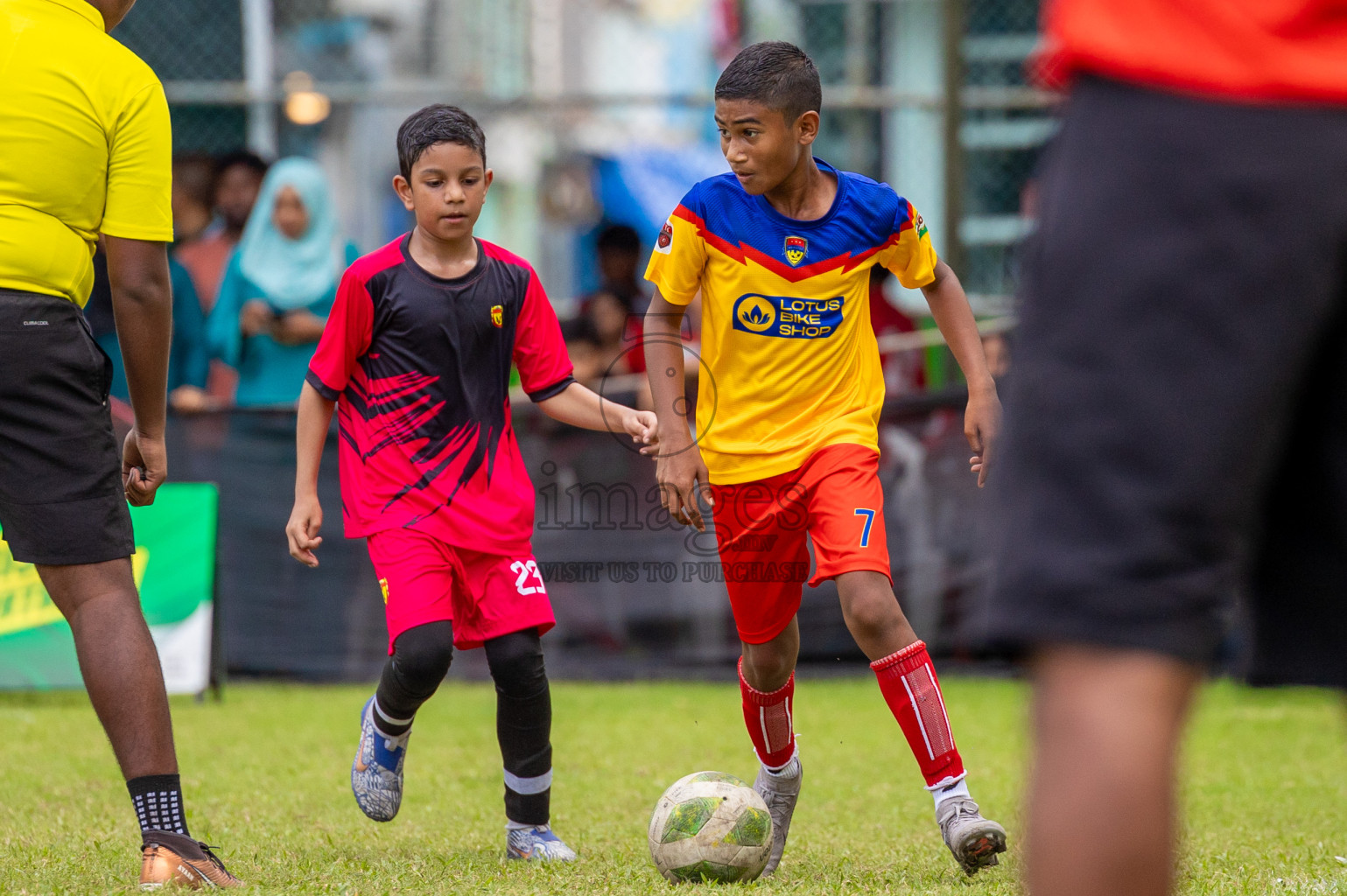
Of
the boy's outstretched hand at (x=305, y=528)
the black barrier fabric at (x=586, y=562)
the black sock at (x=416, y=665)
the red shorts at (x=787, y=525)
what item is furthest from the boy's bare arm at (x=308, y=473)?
the black barrier fabric at (x=586, y=562)

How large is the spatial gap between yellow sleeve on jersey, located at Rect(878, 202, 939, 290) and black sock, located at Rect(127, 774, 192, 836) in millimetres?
2463

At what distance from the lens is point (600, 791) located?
18.2 feet

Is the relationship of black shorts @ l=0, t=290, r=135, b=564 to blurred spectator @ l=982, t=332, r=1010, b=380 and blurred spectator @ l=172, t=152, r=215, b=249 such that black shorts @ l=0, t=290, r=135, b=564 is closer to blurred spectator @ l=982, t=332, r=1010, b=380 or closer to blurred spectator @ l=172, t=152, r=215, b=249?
blurred spectator @ l=982, t=332, r=1010, b=380

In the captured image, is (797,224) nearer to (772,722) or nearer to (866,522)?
(866,522)

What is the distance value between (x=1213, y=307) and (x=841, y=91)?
30.9 ft

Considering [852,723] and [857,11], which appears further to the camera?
→ [857,11]

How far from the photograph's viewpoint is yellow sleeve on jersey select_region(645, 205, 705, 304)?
449cm

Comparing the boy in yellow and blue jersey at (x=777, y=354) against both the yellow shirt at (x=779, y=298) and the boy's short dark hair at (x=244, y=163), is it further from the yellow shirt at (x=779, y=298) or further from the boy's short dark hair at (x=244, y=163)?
the boy's short dark hair at (x=244, y=163)


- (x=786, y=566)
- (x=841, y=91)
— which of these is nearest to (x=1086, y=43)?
(x=786, y=566)

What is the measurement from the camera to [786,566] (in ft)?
14.3

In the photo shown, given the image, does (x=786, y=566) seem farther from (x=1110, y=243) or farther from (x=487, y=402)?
(x=1110, y=243)

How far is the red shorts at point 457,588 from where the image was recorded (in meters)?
4.30

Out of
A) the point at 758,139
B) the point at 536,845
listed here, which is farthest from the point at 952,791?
the point at 758,139

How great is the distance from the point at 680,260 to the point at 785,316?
1.16 ft
